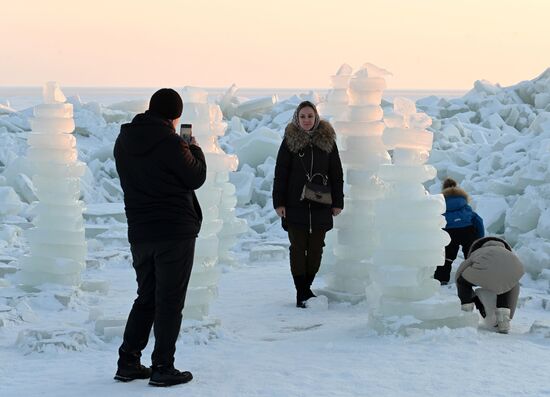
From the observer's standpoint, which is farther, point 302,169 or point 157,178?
point 302,169

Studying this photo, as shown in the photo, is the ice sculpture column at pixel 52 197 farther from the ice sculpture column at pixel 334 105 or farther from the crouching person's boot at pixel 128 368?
the crouching person's boot at pixel 128 368

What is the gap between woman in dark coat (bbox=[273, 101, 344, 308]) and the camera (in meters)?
8.27

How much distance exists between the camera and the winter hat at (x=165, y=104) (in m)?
5.63

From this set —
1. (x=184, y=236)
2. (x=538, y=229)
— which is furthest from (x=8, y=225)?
(x=184, y=236)

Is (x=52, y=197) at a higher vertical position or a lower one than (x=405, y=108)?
lower

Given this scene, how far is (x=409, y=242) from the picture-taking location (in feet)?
23.5

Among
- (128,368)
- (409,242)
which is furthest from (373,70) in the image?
(128,368)

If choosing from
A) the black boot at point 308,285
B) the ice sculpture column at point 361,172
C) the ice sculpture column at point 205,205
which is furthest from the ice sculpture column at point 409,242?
the ice sculpture column at point 361,172

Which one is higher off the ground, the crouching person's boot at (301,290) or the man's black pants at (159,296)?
the man's black pants at (159,296)

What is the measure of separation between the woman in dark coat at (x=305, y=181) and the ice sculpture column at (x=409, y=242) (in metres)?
1.01

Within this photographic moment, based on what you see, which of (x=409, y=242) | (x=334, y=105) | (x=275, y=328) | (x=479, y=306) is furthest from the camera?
(x=334, y=105)

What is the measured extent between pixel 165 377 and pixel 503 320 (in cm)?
306

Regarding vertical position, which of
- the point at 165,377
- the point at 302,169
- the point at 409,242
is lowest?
the point at 165,377

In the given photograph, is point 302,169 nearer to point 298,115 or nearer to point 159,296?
point 298,115
